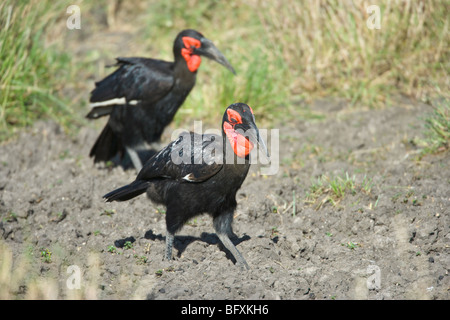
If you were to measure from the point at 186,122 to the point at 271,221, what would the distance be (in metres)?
2.45

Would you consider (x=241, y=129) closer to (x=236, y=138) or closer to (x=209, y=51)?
(x=236, y=138)

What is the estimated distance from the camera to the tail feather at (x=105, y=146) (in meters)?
5.89

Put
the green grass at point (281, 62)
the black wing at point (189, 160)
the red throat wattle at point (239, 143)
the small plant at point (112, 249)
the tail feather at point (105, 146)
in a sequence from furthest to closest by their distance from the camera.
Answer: the green grass at point (281, 62), the tail feather at point (105, 146), the small plant at point (112, 249), the black wing at point (189, 160), the red throat wattle at point (239, 143)

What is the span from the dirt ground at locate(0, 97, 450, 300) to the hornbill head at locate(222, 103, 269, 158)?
0.83 metres

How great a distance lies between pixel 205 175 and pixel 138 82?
6.85ft

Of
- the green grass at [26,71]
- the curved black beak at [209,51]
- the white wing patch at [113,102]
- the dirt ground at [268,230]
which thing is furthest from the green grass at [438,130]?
the green grass at [26,71]

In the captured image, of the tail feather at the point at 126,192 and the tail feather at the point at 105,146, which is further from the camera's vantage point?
the tail feather at the point at 105,146

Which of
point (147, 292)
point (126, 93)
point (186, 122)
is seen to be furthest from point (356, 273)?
point (186, 122)

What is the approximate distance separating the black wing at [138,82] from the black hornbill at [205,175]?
53.4 inches

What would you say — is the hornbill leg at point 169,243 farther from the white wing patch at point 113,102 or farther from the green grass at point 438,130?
the green grass at point 438,130

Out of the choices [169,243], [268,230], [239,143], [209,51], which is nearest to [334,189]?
[268,230]

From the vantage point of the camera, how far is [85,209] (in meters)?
4.93

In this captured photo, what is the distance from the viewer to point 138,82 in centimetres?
560
